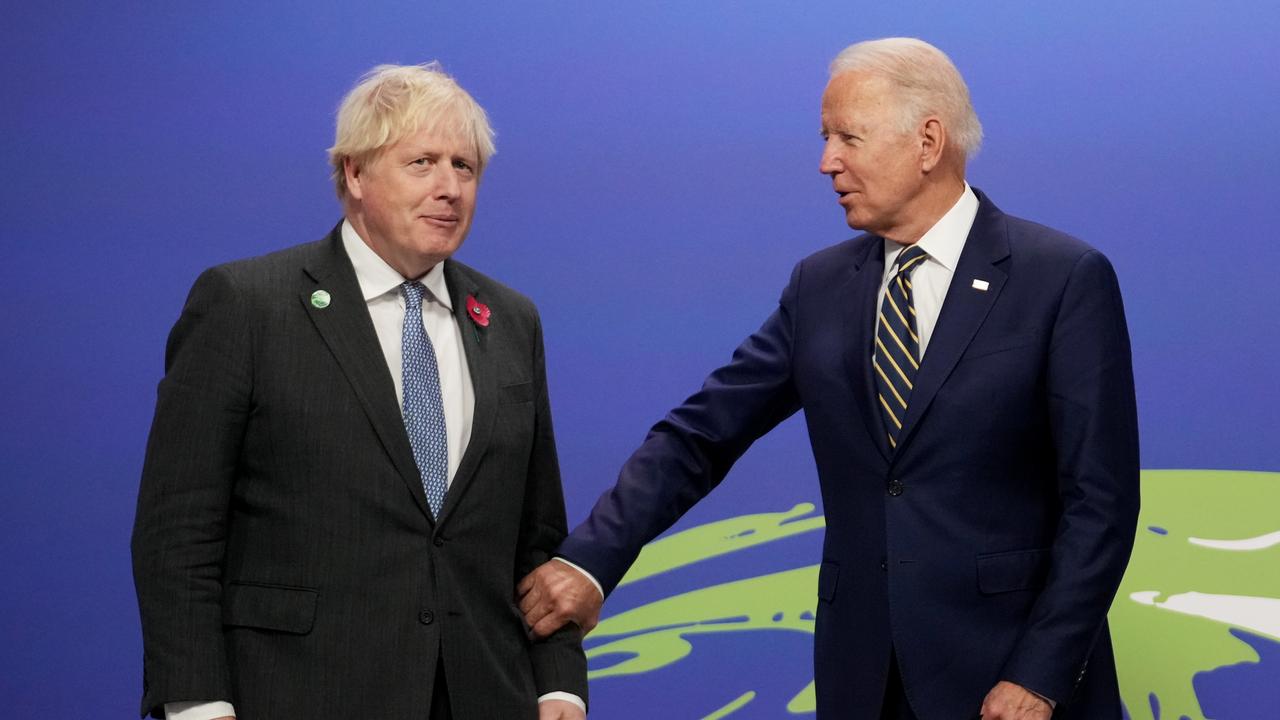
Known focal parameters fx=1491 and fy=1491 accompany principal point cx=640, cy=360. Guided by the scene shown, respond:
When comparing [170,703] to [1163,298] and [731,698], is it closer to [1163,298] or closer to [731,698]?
[731,698]

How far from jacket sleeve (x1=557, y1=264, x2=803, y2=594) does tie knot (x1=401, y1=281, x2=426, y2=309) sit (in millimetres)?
569

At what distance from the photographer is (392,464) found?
209 centimetres

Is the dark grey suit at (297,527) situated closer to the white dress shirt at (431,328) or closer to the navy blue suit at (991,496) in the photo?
the white dress shirt at (431,328)

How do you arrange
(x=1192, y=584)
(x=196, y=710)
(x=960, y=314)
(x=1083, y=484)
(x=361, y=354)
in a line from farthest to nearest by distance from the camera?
(x=1192, y=584)
(x=960, y=314)
(x=1083, y=484)
(x=361, y=354)
(x=196, y=710)

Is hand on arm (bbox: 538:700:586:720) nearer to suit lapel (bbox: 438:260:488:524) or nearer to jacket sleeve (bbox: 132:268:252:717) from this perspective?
suit lapel (bbox: 438:260:488:524)

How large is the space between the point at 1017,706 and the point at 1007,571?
207mm

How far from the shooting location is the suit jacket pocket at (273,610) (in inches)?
80.3

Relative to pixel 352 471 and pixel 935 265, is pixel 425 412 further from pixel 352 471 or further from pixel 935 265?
pixel 935 265

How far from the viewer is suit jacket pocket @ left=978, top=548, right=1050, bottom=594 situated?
2275mm

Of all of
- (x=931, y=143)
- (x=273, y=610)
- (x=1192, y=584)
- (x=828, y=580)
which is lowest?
(x=1192, y=584)

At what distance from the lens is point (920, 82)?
2.48 metres

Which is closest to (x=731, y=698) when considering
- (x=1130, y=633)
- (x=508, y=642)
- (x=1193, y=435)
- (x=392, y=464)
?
(x=1130, y=633)

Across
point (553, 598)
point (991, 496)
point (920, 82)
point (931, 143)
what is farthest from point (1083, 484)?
point (553, 598)

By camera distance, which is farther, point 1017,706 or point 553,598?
point 553,598
